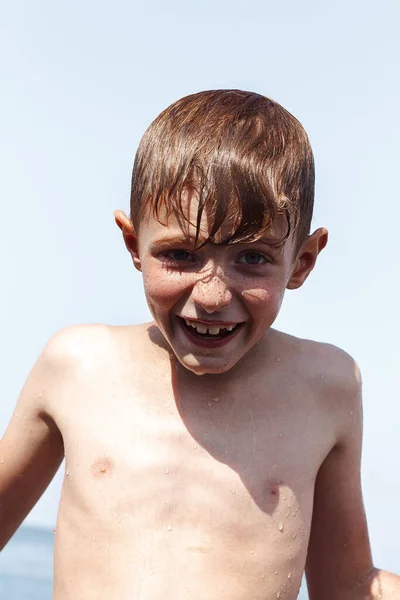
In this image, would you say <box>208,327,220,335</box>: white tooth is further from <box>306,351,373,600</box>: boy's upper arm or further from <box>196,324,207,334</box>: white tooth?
<box>306,351,373,600</box>: boy's upper arm

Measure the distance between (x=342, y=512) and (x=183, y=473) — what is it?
51cm

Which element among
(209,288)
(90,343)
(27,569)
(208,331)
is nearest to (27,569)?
(27,569)

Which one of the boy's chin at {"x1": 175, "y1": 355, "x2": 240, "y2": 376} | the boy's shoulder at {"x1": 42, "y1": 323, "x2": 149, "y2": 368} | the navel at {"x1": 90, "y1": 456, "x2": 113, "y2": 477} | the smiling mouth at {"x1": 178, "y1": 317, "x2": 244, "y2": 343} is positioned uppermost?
the smiling mouth at {"x1": 178, "y1": 317, "x2": 244, "y2": 343}

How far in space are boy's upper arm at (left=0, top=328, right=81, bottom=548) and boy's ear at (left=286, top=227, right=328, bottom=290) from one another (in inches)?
22.9

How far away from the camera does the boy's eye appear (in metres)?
2.15

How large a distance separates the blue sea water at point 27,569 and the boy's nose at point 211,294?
394 centimetres

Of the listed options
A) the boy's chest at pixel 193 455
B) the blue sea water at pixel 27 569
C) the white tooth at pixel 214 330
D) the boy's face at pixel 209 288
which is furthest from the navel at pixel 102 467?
the blue sea water at pixel 27 569

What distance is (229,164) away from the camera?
2.11 metres

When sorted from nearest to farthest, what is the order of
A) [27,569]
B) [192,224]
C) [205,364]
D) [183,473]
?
[192,224], [205,364], [183,473], [27,569]

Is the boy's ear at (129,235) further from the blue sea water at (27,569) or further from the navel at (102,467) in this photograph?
the blue sea water at (27,569)

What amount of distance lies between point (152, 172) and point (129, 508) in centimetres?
76

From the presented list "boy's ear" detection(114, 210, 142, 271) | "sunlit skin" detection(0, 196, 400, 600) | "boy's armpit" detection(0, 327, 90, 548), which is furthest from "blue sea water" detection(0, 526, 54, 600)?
"boy's ear" detection(114, 210, 142, 271)

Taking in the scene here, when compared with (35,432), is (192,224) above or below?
above

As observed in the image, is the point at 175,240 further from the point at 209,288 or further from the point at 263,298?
the point at 263,298
